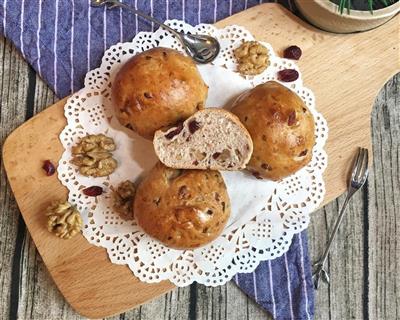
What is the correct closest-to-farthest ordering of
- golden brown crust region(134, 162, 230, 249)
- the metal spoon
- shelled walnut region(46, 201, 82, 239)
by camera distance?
golden brown crust region(134, 162, 230, 249), shelled walnut region(46, 201, 82, 239), the metal spoon

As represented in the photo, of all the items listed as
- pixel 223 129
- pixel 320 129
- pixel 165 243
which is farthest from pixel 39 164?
pixel 320 129

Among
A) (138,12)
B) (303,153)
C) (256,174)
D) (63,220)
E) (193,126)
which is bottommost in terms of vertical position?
(63,220)

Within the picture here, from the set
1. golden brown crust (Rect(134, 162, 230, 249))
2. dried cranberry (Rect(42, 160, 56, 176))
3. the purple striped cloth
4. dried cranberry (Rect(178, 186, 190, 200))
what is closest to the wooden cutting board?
dried cranberry (Rect(42, 160, 56, 176))

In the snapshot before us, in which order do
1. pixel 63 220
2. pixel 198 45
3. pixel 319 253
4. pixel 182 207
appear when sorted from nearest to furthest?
pixel 182 207
pixel 63 220
pixel 198 45
pixel 319 253

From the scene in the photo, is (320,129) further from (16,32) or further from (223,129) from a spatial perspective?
(16,32)

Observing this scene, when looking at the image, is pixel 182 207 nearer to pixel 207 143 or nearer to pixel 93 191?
pixel 207 143

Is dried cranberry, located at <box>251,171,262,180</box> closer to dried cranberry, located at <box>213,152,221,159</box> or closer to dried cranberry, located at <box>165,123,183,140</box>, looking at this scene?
dried cranberry, located at <box>213,152,221,159</box>

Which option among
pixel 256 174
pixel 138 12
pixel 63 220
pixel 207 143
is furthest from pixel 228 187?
pixel 138 12
